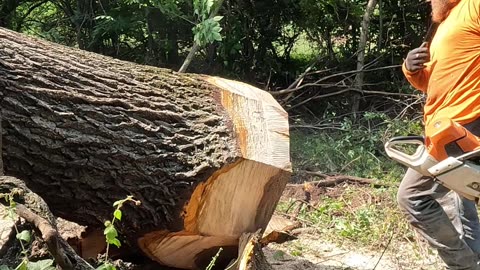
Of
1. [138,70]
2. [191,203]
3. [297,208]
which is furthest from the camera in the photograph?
[297,208]

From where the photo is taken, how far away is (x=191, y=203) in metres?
3.25

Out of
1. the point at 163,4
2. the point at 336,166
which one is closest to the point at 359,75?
the point at 336,166

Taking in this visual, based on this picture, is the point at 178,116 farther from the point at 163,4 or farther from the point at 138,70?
the point at 163,4

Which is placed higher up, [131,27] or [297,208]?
[131,27]

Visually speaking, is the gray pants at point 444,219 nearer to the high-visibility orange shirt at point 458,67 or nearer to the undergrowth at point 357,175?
the high-visibility orange shirt at point 458,67

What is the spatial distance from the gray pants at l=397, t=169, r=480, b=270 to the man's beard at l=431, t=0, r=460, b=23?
2.57 ft

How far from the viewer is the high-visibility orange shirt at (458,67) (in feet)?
10.4

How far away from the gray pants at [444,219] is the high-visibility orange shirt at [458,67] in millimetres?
368

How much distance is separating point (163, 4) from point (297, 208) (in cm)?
244

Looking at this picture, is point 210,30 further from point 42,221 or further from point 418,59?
point 42,221

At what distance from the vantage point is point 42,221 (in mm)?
2305

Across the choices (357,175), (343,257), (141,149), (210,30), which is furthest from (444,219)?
(210,30)

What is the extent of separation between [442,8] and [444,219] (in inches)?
41.3

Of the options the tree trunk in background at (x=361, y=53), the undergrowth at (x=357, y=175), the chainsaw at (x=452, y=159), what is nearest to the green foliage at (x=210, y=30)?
the undergrowth at (x=357, y=175)
